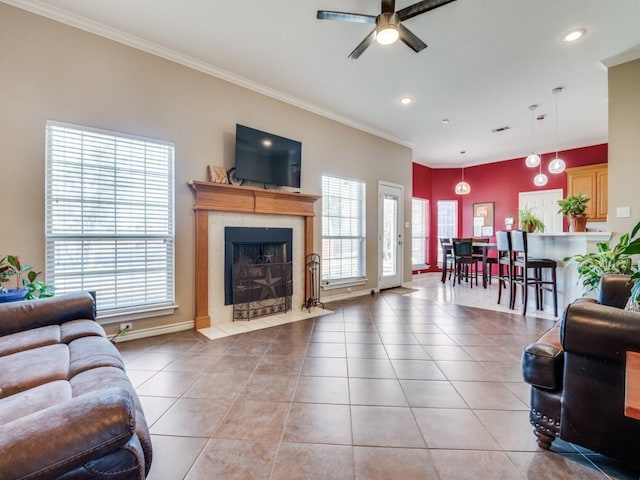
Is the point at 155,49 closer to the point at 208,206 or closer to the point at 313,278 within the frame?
the point at 208,206

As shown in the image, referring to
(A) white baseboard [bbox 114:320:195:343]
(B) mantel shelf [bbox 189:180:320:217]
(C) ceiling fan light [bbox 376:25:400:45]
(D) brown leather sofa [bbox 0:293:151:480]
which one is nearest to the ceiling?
(C) ceiling fan light [bbox 376:25:400:45]

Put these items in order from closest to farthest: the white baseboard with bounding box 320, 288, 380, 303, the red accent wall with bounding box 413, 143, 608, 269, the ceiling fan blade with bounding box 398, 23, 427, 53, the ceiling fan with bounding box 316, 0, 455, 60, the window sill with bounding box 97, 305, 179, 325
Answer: the ceiling fan with bounding box 316, 0, 455, 60
the ceiling fan blade with bounding box 398, 23, 427, 53
the window sill with bounding box 97, 305, 179, 325
the white baseboard with bounding box 320, 288, 380, 303
the red accent wall with bounding box 413, 143, 608, 269

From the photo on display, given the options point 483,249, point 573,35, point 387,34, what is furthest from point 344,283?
point 573,35

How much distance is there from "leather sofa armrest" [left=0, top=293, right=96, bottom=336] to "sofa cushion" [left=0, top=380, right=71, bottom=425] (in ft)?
2.96

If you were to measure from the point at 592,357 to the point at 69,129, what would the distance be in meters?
4.14

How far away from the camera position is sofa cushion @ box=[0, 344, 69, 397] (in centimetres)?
123

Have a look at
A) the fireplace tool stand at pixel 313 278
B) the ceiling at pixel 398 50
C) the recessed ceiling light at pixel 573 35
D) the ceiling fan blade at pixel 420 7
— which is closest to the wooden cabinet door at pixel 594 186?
the ceiling at pixel 398 50

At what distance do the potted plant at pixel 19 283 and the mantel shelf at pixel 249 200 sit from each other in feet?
4.93

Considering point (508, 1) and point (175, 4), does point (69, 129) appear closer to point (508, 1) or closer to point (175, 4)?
point (175, 4)

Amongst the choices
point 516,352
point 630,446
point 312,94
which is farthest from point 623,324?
point 312,94

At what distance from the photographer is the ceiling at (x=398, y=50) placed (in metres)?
2.65

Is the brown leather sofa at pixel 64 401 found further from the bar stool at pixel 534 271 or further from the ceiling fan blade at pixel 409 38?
the bar stool at pixel 534 271

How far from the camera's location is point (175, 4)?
2.60 m

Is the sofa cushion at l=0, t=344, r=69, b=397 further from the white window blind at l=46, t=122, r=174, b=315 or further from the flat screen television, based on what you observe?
the flat screen television
